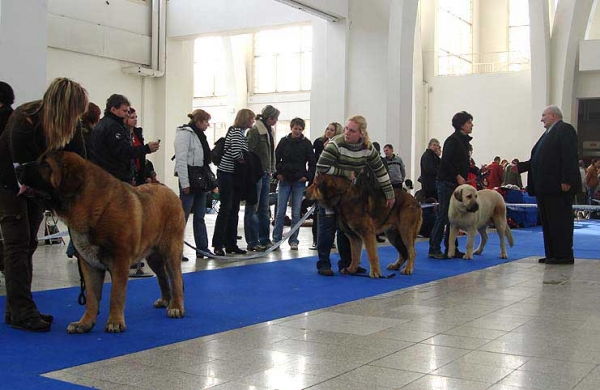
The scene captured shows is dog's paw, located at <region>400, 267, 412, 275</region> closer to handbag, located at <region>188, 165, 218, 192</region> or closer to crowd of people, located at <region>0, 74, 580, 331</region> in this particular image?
crowd of people, located at <region>0, 74, 580, 331</region>

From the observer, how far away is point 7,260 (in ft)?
14.6

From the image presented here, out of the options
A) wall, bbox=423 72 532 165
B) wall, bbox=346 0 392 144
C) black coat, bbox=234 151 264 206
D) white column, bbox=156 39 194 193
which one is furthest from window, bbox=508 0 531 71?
black coat, bbox=234 151 264 206

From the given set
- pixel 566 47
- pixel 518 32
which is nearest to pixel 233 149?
pixel 566 47

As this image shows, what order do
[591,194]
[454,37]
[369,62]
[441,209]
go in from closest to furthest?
1. [441,209]
2. [369,62]
3. [591,194]
4. [454,37]

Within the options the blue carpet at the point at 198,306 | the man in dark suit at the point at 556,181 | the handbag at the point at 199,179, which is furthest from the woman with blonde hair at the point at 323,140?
the man in dark suit at the point at 556,181

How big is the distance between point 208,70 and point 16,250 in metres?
25.8

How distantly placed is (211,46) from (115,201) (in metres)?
26.1

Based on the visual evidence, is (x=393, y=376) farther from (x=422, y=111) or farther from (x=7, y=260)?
(x=422, y=111)

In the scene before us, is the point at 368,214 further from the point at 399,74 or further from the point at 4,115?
the point at 399,74

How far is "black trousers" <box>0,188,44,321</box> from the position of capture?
4387mm

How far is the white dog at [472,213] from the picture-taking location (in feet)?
28.0

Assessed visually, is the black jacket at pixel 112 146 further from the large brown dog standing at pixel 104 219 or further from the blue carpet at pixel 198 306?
Result: the large brown dog standing at pixel 104 219

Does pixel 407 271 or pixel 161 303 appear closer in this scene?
pixel 161 303

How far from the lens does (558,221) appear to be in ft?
27.3
